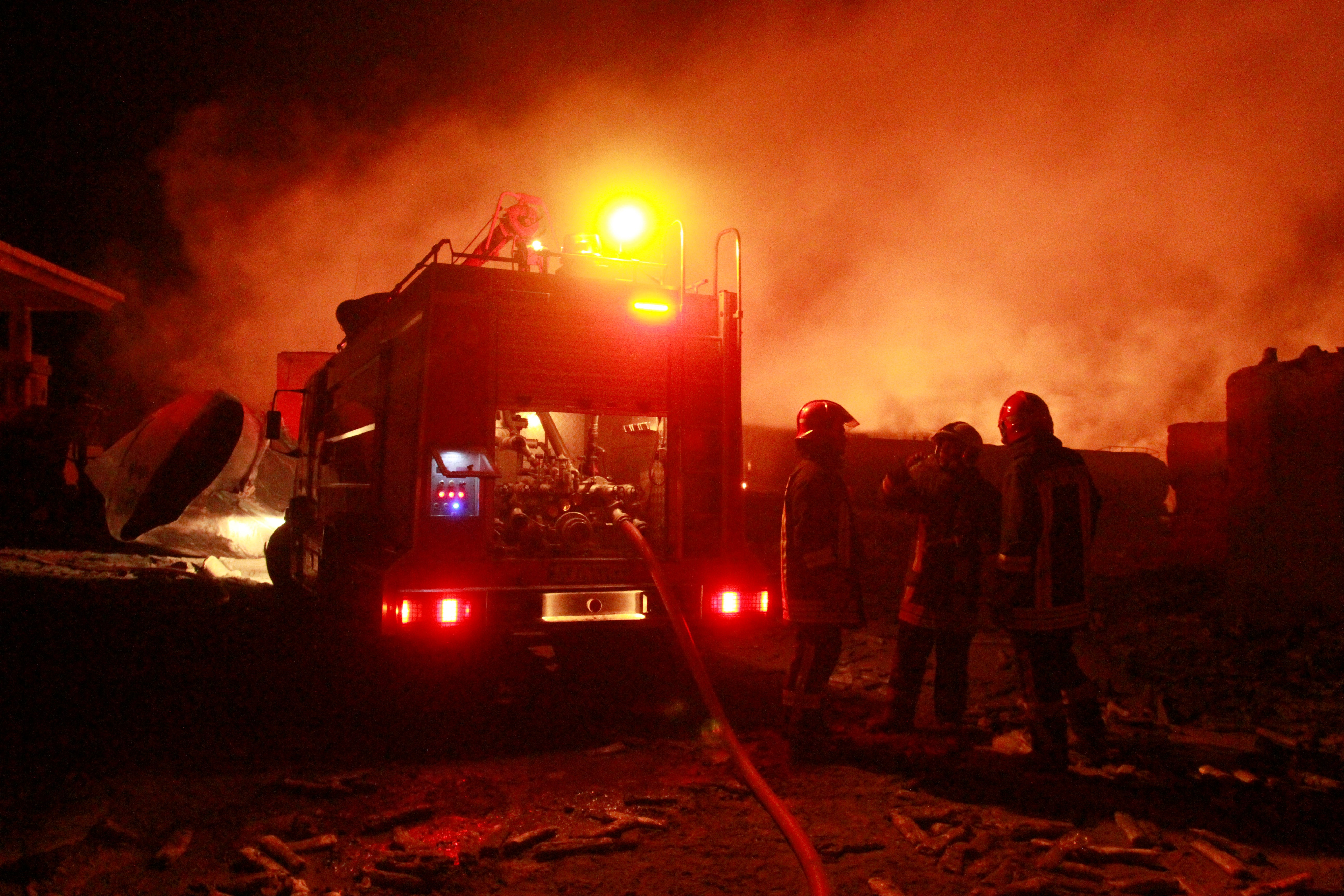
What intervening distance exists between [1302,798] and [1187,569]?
21.8 ft

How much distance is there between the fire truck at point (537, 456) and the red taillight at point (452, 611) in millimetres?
11

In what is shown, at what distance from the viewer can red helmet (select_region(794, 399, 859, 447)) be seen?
497 centimetres

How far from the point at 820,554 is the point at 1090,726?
1564mm

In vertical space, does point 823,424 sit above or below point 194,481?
below

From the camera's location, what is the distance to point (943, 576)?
496 cm

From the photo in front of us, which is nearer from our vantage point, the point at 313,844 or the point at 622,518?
the point at 313,844

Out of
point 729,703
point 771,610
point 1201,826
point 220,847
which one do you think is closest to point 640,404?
point 771,610

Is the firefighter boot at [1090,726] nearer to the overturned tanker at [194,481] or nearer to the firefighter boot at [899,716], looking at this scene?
the firefighter boot at [899,716]

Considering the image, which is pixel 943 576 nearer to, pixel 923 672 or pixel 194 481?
pixel 923 672

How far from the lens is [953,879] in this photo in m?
3.31

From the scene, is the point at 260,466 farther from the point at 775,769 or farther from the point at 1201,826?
the point at 1201,826

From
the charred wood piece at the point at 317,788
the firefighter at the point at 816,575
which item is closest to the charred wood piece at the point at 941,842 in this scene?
the firefighter at the point at 816,575

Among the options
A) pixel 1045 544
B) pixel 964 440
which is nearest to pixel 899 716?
pixel 1045 544

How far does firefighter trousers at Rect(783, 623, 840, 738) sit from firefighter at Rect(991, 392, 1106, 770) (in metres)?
0.88
